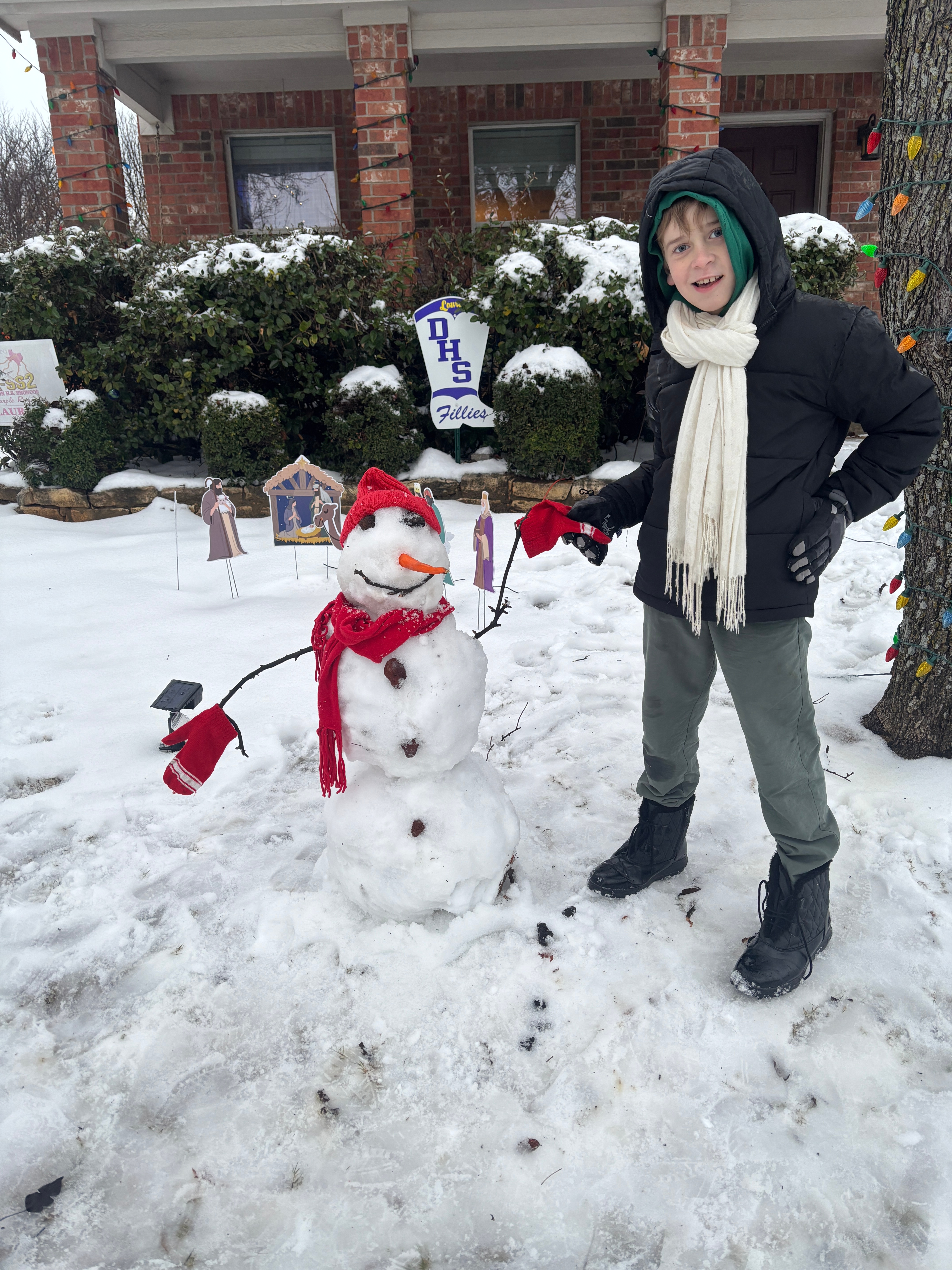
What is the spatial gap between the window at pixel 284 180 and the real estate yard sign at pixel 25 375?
4030mm

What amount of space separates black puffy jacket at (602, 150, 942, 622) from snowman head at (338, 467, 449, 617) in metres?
0.61

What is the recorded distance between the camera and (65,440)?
18.7 ft

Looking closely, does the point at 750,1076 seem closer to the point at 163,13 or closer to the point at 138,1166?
the point at 138,1166

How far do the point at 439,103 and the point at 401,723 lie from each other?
883 centimetres

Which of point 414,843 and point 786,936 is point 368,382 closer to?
point 414,843

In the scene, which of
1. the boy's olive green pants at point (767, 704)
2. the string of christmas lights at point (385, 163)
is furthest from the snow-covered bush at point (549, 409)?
the boy's olive green pants at point (767, 704)

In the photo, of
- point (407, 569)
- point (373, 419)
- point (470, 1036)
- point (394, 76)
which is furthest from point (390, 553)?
point (394, 76)

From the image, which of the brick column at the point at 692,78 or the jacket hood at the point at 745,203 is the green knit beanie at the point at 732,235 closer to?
the jacket hood at the point at 745,203

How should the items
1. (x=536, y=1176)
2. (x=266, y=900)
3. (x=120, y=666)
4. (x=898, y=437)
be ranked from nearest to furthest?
(x=536, y=1176), (x=898, y=437), (x=266, y=900), (x=120, y=666)

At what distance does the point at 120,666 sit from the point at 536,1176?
2.78 metres

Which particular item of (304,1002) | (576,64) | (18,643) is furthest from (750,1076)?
(576,64)

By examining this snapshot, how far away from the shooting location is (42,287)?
5648 mm

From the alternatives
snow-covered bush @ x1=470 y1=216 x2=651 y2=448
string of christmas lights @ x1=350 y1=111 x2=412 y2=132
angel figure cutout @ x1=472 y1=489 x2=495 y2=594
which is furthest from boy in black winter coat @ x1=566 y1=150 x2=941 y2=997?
string of christmas lights @ x1=350 y1=111 x2=412 y2=132

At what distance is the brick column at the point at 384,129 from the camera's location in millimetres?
6723
